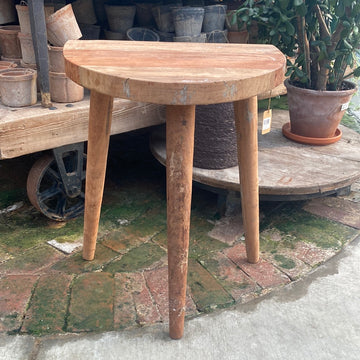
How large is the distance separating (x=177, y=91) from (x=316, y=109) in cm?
177

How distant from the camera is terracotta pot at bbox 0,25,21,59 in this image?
7.81ft

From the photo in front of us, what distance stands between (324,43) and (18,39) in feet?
5.96

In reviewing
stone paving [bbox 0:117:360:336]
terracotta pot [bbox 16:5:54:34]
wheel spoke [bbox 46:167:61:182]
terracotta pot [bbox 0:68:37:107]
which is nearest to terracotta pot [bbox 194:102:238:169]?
stone paving [bbox 0:117:360:336]

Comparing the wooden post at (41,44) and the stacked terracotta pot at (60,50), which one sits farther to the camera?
the stacked terracotta pot at (60,50)

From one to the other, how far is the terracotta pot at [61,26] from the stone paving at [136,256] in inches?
36.9

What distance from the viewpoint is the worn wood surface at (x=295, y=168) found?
7.15 feet

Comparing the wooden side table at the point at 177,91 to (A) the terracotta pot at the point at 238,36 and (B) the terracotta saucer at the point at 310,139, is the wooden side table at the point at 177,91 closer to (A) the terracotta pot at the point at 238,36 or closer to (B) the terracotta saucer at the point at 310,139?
(B) the terracotta saucer at the point at 310,139

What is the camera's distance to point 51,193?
7.33ft

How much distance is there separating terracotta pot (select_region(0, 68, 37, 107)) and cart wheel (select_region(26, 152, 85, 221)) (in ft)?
1.01

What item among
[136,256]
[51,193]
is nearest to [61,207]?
[51,193]

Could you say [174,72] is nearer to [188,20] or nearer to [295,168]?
[295,168]

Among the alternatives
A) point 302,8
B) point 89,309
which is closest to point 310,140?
point 302,8

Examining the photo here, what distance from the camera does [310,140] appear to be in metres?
2.73

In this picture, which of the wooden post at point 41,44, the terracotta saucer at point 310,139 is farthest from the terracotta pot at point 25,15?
the terracotta saucer at point 310,139
